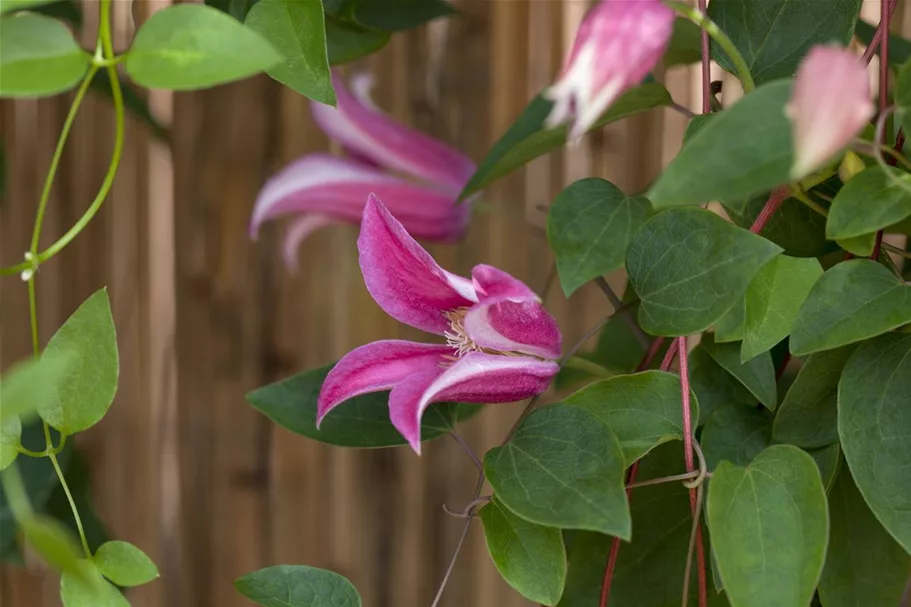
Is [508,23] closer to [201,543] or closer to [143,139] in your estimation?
[143,139]

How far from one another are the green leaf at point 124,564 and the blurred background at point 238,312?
24.8 inches

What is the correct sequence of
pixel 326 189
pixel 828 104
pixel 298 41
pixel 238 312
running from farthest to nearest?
1. pixel 238 312
2. pixel 326 189
3. pixel 298 41
4. pixel 828 104

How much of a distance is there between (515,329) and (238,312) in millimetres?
824

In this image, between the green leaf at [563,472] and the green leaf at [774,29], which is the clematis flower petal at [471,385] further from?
the green leaf at [774,29]

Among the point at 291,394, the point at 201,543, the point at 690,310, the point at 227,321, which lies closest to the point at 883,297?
the point at 690,310

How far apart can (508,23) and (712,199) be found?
2.46ft

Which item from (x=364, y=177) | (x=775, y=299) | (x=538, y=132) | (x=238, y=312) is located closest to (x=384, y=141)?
(x=364, y=177)

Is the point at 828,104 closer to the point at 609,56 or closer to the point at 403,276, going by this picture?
the point at 609,56

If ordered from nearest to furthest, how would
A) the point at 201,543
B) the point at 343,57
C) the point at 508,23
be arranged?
the point at 343,57 → the point at 508,23 → the point at 201,543

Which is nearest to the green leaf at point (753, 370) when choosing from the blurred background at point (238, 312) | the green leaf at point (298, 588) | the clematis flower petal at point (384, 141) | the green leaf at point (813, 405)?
the green leaf at point (813, 405)

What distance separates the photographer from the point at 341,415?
34 cm

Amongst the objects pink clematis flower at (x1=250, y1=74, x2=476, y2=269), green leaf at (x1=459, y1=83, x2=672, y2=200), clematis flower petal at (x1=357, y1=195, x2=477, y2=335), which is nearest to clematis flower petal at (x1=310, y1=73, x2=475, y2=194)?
pink clematis flower at (x1=250, y1=74, x2=476, y2=269)

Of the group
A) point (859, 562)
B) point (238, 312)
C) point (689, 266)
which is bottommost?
point (238, 312)

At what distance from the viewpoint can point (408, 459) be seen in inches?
39.1
